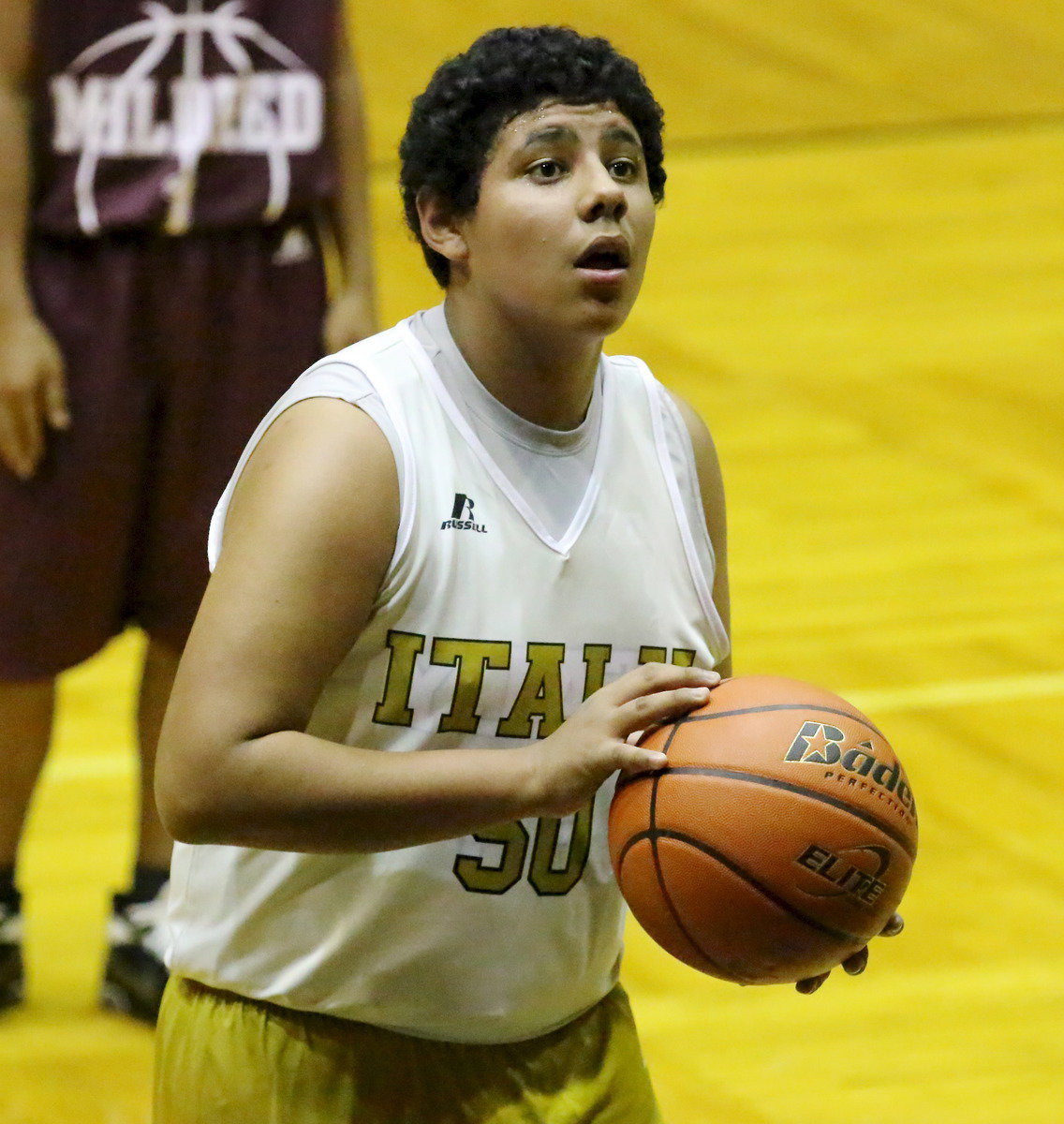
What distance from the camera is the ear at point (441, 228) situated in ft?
7.55

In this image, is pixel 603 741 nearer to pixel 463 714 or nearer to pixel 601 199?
pixel 463 714

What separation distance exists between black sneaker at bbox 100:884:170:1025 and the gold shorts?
134 cm

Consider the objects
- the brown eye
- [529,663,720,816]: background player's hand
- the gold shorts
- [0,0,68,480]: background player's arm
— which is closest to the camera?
[529,663,720,816]: background player's hand

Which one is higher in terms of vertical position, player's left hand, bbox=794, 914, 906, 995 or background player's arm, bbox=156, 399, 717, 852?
background player's arm, bbox=156, 399, 717, 852

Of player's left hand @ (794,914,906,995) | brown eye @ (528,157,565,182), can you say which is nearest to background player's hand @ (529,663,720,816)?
player's left hand @ (794,914,906,995)

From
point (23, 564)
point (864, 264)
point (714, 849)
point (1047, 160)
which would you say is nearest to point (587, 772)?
point (714, 849)

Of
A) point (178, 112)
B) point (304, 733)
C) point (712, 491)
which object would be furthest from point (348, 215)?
point (304, 733)

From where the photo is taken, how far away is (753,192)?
7.67 meters

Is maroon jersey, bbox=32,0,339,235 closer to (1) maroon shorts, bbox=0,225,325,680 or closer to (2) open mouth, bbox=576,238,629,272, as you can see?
(1) maroon shorts, bbox=0,225,325,680

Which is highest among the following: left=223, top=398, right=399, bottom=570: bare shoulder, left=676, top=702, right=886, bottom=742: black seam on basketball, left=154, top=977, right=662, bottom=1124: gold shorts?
left=223, top=398, right=399, bottom=570: bare shoulder

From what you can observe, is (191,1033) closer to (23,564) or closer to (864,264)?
(23,564)

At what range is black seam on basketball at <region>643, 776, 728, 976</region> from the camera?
6.93 ft

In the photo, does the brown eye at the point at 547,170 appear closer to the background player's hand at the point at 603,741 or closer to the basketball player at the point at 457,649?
the basketball player at the point at 457,649

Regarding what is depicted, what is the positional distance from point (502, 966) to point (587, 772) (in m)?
0.45
